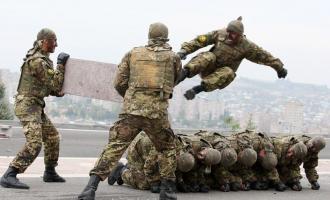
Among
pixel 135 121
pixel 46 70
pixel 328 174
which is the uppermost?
pixel 46 70

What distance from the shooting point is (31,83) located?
8.48 meters

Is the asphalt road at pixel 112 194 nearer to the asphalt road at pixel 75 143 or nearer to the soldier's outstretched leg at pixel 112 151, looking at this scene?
the soldier's outstretched leg at pixel 112 151

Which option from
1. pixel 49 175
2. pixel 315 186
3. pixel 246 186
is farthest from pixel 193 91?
pixel 315 186

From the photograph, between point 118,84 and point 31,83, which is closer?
point 118,84

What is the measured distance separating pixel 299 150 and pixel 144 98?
2619 mm

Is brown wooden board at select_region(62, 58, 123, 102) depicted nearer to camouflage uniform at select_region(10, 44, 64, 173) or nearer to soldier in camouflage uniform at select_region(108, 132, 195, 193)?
camouflage uniform at select_region(10, 44, 64, 173)

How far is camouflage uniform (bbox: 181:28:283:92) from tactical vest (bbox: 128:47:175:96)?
4.48ft

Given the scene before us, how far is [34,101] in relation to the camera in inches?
334

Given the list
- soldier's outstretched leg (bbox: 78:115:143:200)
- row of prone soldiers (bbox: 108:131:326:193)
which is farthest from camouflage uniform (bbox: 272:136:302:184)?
soldier's outstretched leg (bbox: 78:115:143:200)

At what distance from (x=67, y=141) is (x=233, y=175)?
7.99m

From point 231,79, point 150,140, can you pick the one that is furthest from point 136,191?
point 231,79

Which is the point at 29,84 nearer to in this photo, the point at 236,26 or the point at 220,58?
the point at 220,58

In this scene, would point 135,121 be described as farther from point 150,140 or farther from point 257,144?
point 257,144

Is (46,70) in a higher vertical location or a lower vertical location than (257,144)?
higher
